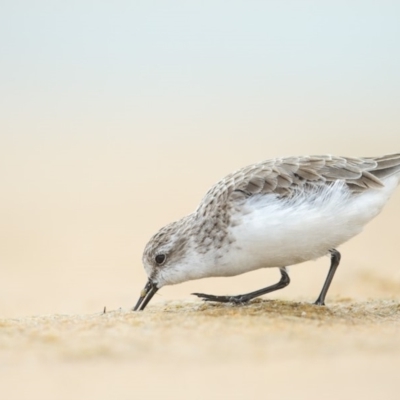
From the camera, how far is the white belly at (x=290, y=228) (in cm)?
545

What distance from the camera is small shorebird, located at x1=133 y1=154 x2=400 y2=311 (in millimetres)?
5496

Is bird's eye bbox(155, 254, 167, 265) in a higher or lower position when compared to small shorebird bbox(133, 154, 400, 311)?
lower

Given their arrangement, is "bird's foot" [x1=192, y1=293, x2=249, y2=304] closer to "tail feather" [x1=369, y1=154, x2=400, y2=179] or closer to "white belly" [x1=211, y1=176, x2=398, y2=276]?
"white belly" [x1=211, y1=176, x2=398, y2=276]

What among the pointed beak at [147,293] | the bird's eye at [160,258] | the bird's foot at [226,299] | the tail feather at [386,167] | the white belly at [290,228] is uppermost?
the tail feather at [386,167]

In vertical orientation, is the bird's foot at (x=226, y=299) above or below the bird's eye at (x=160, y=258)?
below

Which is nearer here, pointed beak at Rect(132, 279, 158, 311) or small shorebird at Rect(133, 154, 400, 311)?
small shorebird at Rect(133, 154, 400, 311)

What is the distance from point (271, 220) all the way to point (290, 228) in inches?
5.6

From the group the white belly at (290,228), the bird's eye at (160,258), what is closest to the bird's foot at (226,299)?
the white belly at (290,228)

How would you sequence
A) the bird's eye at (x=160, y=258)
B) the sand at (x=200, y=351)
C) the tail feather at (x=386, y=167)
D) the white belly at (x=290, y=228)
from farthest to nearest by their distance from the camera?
the tail feather at (x=386, y=167) < the bird's eye at (x=160, y=258) < the white belly at (x=290, y=228) < the sand at (x=200, y=351)

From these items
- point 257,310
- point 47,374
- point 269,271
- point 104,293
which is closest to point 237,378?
point 47,374

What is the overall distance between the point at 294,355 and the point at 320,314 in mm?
1347

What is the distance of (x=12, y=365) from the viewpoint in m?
4.27

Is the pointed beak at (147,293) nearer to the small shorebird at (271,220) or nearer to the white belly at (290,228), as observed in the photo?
the small shorebird at (271,220)

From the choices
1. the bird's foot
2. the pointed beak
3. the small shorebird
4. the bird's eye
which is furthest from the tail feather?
the pointed beak
